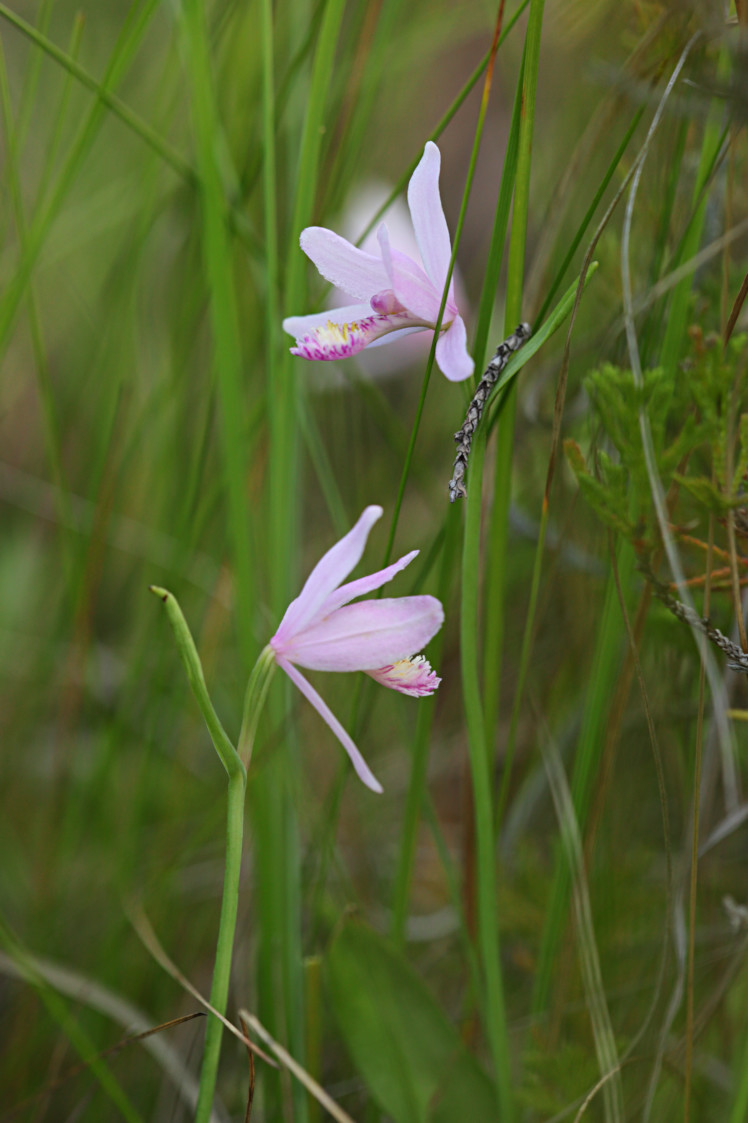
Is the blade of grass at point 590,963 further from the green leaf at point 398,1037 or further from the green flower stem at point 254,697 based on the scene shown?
the green flower stem at point 254,697

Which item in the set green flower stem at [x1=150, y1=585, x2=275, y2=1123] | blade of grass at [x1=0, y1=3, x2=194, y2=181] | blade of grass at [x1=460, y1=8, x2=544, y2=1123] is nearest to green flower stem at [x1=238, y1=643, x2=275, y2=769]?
green flower stem at [x1=150, y1=585, x2=275, y2=1123]

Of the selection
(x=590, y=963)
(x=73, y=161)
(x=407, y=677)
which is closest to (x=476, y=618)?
(x=407, y=677)

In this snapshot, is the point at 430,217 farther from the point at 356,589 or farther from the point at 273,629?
the point at 273,629

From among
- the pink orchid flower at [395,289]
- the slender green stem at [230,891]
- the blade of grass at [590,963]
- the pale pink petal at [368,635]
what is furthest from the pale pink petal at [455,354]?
the blade of grass at [590,963]

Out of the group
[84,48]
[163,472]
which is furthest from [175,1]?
[84,48]

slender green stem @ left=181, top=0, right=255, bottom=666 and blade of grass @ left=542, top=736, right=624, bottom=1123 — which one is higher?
slender green stem @ left=181, top=0, right=255, bottom=666

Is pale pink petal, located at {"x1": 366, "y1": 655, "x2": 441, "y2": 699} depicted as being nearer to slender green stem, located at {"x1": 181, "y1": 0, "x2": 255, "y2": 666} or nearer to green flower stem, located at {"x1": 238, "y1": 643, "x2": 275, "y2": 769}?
green flower stem, located at {"x1": 238, "y1": 643, "x2": 275, "y2": 769}

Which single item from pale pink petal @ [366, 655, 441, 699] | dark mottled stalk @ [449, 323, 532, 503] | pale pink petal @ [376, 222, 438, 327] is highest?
pale pink petal @ [376, 222, 438, 327]
